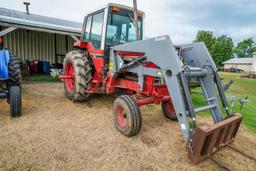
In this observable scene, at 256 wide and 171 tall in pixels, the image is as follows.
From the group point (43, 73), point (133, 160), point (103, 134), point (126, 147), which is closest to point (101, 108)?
point (103, 134)

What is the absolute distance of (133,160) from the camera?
2.22 m

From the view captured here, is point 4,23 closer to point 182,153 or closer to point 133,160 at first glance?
point 133,160

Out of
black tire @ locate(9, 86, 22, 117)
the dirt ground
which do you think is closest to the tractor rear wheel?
the dirt ground

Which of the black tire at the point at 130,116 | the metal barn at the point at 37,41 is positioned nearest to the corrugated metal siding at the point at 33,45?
the metal barn at the point at 37,41

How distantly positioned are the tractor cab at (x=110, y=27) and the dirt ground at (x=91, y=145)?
5.30 ft

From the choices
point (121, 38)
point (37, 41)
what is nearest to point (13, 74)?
point (121, 38)

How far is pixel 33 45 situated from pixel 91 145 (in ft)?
32.3

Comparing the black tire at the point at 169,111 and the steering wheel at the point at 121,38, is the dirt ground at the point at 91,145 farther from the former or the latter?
the steering wheel at the point at 121,38

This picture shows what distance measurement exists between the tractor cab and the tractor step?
253cm

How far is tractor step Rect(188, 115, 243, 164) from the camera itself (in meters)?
1.90

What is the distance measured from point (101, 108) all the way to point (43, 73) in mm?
7426

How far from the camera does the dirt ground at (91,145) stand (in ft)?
A: 6.91

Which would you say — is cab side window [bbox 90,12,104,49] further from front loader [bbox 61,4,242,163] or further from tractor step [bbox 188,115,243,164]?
tractor step [bbox 188,115,243,164]

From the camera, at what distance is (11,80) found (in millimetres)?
3805
